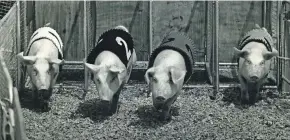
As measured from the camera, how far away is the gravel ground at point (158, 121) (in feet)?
28.9

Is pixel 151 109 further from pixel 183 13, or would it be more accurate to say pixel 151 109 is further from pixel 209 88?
pixel 183 13

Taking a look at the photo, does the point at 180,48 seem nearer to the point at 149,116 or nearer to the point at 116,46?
the point at 116,46

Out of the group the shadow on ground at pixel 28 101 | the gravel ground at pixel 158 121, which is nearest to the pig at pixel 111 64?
the gravel ground at pixel 158 121

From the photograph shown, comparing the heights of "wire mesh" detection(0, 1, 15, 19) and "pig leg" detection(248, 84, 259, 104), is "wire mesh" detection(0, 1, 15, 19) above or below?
above

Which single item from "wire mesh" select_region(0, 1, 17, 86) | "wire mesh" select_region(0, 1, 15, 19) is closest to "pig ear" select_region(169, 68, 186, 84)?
"wire mesh" select_region(0, 1, 17, 86)

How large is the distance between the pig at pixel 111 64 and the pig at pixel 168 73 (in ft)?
1.67

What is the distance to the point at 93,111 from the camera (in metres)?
10.0

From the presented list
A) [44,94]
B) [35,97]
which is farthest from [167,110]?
[35,97]

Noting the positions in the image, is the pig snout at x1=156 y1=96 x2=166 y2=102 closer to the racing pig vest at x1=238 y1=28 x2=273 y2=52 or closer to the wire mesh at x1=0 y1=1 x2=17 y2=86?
the racing pig vest at x1=238 y1=28 x2=273 y2=52

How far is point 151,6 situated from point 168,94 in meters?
2.99

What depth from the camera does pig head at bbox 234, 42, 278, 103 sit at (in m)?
10.1

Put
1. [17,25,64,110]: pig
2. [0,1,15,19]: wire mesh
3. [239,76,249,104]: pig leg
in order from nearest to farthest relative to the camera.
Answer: [17,25,64,110]: pig, [239,76,249,104]: pig leg, [0,1,15,19]: wire mesh

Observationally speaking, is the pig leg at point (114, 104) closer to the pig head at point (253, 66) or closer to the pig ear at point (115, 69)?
the pig ear at point (115, 69)

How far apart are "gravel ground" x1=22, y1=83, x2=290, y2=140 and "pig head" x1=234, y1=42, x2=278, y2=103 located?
288 mm
